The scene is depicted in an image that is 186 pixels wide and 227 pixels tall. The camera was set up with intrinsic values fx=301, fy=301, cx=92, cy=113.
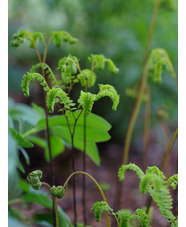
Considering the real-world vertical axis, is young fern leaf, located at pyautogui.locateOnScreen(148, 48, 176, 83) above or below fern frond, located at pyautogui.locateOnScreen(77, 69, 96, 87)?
above

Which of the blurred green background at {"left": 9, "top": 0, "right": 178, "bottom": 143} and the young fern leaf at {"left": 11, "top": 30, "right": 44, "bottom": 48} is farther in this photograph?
the blurred green background at {"left": 9, "top": 0, "right": 178, "bottom": 143}

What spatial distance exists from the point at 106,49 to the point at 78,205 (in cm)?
111

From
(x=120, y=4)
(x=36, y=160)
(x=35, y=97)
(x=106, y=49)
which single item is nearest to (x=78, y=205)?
(x=36, y=160)

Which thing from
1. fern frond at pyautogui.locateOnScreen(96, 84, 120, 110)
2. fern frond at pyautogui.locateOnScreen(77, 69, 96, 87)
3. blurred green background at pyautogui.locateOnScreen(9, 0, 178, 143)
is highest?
blurred green background at pyautogui.locateOnScreen(9, 0, 178, 143)

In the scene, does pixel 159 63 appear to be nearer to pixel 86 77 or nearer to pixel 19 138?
pixel 86 77

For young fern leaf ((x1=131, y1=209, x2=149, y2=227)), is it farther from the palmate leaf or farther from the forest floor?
the forest floor

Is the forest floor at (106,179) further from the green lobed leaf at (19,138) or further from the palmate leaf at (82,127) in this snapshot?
the green lobed leaf at (19,138)

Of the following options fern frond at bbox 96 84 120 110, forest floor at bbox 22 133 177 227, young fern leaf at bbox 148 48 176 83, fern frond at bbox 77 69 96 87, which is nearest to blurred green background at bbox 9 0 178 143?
forest floor at bbox 22 133 177 227

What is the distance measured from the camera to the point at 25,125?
1.04 m

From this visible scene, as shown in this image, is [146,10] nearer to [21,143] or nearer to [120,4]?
[120,4]

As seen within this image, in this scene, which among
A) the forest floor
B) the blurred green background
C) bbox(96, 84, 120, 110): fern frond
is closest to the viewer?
bbox(96, 84, 120, 110): fern frond

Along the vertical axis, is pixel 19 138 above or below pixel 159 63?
below

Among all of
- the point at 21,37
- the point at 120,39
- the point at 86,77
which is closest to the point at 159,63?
the point at 86,77

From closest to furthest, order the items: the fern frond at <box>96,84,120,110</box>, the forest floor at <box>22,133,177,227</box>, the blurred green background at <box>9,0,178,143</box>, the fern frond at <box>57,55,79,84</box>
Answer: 1. the fern frond at <box>96,84,120,110</box>
2. the fern frond at <box>57,55,79,84</box>
3. the forest floor at <box>22,133,177,227</box>
4. the blurred green background at <box>9,0,178,143</box>
